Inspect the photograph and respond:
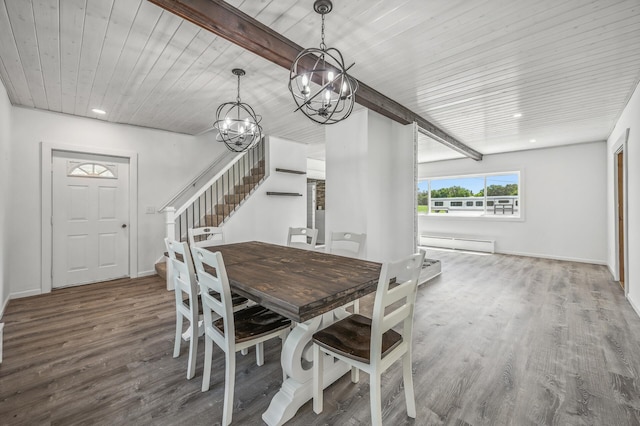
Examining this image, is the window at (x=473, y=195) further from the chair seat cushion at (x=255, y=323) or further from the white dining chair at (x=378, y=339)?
the chair seat cushion at (x=255, y=323)

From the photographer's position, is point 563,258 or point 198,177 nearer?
point 198,177

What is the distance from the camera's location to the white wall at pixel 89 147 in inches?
148

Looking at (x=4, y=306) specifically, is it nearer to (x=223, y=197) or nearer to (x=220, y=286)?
(x=223, y=197)

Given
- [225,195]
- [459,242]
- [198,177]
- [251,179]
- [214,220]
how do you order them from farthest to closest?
[459,242] < [225,195] < [251,179] < [198,177] < [214,220]

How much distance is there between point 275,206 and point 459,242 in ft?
16.8

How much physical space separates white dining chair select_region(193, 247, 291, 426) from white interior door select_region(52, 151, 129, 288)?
3.78 m

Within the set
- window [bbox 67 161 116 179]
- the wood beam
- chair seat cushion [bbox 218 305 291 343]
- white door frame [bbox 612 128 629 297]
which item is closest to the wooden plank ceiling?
the wood beam

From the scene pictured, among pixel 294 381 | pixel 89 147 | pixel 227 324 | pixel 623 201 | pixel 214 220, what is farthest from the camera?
pixel 214 220

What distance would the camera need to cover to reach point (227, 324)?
1573 mm

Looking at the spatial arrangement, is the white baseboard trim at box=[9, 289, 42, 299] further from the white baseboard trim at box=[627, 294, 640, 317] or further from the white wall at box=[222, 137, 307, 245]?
the white baseboard trim at box=[627, 294, 640, 317]

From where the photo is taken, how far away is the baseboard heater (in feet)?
23.0

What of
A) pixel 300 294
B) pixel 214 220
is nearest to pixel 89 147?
pixel 214 220

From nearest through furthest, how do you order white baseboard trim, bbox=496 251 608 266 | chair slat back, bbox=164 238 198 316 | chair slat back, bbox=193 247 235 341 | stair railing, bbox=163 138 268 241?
→ chair slat back, bbox=193 247 235 341, chair slat back, bbox=164 238 198 316, stair railing, bbox=163 138 268 241, white baseboard trim, bbox=496 251 608 266

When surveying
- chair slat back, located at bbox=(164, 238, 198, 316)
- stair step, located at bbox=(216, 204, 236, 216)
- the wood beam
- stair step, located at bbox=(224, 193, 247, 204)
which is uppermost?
the wood beam
